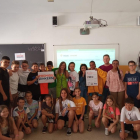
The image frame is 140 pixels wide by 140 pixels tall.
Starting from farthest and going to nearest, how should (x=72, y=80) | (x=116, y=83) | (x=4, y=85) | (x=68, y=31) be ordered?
(x=68, y=31), (x=72, y=80), (x=116, y=83), (x=4, y=85)

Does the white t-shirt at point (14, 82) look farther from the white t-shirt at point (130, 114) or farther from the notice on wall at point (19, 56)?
the white t-shirt at point (130, 114)

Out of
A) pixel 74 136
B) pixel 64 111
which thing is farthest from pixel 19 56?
pixel 74 136

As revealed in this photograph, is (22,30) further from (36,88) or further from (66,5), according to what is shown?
(36,88)

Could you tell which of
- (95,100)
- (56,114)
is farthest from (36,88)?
(95,100)

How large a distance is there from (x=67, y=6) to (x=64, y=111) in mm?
2919

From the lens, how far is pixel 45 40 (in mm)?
4344

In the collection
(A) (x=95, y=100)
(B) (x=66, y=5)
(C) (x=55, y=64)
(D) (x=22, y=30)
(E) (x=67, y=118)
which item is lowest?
(E) (x=67, y=118)

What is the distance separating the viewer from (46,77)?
309cm

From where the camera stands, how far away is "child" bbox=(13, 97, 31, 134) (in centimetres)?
242

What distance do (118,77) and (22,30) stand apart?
3.30 meters

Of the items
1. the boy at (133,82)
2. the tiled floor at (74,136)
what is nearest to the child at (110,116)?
the tiled floor at (74,136)

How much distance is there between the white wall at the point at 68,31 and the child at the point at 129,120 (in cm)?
227

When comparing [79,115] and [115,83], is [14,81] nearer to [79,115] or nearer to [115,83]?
[79,115]

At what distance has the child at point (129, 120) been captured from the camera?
2.33 m
